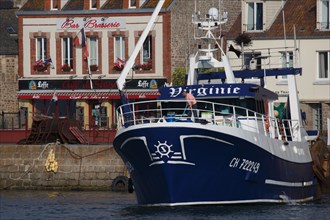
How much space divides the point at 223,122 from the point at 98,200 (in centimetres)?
887

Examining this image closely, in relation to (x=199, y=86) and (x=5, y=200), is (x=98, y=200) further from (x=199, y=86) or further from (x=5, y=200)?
(x=199, y=86)

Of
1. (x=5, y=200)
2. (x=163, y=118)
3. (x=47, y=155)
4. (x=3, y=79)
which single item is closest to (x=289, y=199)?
(x=163, y=118)

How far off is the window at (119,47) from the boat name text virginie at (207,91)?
29712 mm

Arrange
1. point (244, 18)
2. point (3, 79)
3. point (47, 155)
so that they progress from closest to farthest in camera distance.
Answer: point (47, 155), point (244, 18), point (3, 79)

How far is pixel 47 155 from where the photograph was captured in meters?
53.9

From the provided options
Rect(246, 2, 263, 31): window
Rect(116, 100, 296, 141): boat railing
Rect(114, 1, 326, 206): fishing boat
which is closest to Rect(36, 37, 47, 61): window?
Rect(246, 2, 263, 31): window

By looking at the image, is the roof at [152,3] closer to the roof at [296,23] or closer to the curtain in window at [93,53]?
the curtain in window at [93,53]

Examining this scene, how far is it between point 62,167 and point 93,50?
19410 millimetres

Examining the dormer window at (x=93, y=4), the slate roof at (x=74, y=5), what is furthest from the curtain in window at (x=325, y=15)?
the slate roof at (x=74, y=5)

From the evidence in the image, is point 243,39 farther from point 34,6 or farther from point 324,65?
point 34,6

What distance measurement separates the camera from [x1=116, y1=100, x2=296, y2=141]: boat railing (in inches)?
1546

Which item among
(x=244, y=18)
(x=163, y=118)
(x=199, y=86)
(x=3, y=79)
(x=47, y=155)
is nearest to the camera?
(x=163, y=118)

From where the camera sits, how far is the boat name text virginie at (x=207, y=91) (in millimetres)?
41406

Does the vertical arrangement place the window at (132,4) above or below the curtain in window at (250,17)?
above
